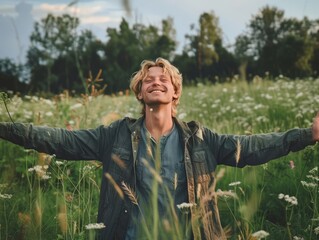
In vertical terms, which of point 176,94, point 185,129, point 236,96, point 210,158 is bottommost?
point 210,158

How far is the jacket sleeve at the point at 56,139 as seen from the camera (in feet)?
8.26

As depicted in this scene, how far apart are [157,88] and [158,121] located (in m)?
0.23

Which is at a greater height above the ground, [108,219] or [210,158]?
[210,158]

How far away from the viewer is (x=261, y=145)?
2.81m

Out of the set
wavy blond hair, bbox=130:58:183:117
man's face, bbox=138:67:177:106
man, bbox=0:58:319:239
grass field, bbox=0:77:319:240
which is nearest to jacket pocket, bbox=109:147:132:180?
man, bbox=0:58:319:239

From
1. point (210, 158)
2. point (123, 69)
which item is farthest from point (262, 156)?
point (123, 69)

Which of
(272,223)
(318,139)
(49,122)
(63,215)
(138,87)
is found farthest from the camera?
(49,122)

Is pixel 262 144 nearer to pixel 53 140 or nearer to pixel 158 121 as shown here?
pixel 158 121

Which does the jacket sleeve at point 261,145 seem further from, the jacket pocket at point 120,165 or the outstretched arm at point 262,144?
the jacket pocket at point 120,165

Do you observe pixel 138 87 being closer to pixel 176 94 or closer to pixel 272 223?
pixel 176 94

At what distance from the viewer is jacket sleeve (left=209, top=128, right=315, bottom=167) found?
2.71m

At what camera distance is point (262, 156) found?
2807mm

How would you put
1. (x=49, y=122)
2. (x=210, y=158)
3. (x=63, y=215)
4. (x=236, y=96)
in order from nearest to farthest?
1. (x=63, y=215)
2. (x=210, y=158)
3. (x=49, y=122)
4. (x=236, y=96)

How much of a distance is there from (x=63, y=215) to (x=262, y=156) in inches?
54.7
